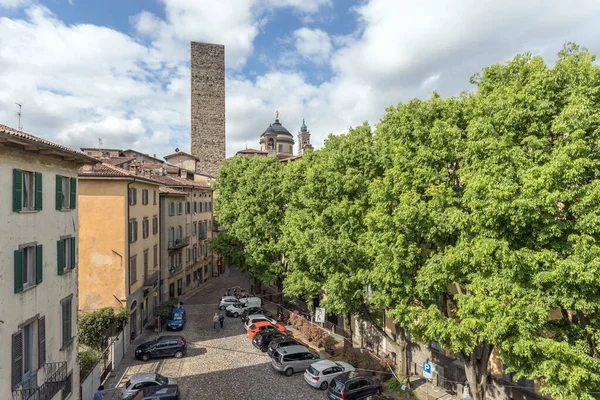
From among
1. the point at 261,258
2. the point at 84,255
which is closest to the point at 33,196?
the point at 84,255

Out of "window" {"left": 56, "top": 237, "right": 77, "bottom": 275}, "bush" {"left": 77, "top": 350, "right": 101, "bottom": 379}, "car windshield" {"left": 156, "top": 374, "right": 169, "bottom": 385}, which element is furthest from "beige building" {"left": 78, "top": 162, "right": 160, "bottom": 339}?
"window" {"left": 56, "top": 237, "right": 77, "bottom": 275}

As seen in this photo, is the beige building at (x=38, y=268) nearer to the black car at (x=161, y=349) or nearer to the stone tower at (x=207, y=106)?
the black car at (x=161, y=349)

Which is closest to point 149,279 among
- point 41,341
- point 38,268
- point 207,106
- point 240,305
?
point 240,305

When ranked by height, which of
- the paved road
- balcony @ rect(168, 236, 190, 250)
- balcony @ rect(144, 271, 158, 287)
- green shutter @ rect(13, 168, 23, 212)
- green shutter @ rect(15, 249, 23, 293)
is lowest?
the paved road

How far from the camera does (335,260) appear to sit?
63.8ft

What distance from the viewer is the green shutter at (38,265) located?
13638mm

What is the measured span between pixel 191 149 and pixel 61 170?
60.5 meters

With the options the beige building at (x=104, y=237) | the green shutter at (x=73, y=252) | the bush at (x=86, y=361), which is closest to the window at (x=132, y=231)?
the beige building at (x=104, y=237)

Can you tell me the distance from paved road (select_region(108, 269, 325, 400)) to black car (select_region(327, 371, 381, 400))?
148 centimetres

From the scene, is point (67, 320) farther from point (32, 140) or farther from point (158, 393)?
point (32, 140)

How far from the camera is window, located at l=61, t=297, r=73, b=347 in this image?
1591 cm

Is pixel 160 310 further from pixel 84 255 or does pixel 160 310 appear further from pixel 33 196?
pixel 33 196

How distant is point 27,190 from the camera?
1334cm

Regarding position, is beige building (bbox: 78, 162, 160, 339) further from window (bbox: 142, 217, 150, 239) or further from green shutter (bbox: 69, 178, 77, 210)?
green shutter (bbox: 69, 178, 77, 210)
